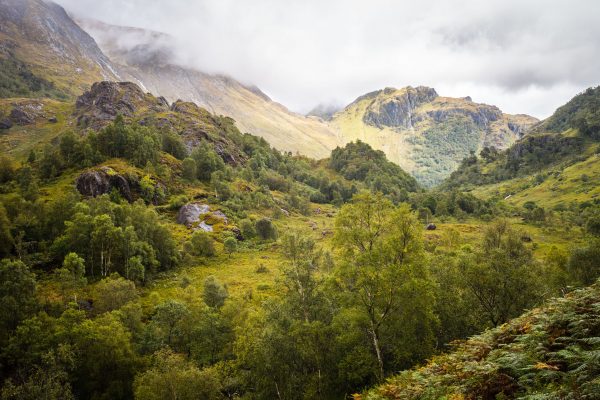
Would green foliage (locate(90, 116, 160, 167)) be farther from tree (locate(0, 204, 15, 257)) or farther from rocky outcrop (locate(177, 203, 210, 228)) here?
tree (locate(0, 204, 15, 257))

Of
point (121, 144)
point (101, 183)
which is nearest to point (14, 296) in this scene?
point (101, 183)

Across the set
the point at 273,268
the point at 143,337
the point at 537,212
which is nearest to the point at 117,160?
the point at 273,268

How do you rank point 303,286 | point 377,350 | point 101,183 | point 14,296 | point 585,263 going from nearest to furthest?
1. point 377,350
2. point 303,286
3. point 14,296
4. point 585,263
5. point 101,183

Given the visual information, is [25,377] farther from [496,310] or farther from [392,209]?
[496,310]

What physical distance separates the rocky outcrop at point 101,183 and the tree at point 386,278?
109 metres

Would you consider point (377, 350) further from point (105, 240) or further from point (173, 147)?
point (173, 147)

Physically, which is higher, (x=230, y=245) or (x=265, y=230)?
(x=265, y=230)

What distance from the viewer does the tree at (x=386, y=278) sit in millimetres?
30641

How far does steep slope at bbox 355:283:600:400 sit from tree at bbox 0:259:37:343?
176 ft

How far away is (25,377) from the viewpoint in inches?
1682

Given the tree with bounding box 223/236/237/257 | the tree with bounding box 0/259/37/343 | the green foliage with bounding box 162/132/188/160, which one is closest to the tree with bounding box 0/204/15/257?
the tree with bounding box 0/259/37/343

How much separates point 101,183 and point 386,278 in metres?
116

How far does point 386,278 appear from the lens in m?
30.4

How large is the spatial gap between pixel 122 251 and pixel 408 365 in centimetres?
7176
